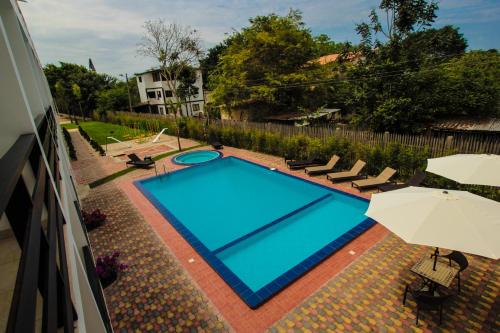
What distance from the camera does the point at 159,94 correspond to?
151 ft

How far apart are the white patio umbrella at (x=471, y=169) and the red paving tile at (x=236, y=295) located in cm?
255

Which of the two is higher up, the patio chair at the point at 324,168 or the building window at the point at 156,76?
the building window at the point at 156,76

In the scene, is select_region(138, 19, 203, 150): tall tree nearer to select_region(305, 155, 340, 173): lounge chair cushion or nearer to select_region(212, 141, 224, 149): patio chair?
select_region(212, 141, 224, 149): patio chair

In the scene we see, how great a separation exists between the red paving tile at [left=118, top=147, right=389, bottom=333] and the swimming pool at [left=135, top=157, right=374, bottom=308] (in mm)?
169

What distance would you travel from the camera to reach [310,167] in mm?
14258

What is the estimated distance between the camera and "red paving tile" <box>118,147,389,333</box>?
577 cm

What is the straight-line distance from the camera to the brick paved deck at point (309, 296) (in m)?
5.50

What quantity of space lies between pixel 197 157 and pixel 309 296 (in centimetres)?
1484

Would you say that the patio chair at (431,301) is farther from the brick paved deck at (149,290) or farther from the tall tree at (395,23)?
the tall tree at (395,23)

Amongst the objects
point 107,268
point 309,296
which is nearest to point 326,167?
point 309,296

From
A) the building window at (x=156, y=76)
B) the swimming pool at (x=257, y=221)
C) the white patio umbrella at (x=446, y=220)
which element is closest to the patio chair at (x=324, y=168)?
the swimming pool at (x=257, y=221)

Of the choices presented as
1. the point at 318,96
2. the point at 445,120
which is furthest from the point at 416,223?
the point at 318,96

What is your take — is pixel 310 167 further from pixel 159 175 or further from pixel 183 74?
pixel 183 74

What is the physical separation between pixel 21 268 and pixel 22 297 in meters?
0.19
